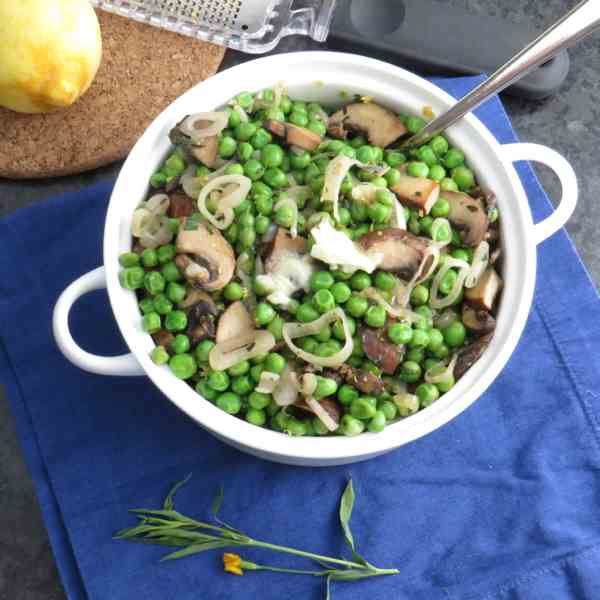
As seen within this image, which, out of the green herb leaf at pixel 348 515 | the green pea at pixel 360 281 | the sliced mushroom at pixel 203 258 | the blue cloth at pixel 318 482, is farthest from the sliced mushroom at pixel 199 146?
the green herb leaf at pixel 348 515

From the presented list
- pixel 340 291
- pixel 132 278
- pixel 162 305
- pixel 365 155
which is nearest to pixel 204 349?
pixel 162 305

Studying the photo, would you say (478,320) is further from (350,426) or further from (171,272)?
(171,272)

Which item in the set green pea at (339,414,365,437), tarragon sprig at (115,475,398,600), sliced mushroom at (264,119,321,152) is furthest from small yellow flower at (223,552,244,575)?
sliced mushroom at (264,119,321,152)

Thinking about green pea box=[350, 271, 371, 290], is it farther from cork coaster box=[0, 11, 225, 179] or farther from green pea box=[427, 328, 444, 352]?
cork coaster box=[0, 11, 225, 179]

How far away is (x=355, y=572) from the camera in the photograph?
2.47 metres

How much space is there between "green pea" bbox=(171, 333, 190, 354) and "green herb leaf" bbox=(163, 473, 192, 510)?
61 cm

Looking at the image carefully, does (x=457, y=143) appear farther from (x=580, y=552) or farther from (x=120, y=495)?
(x=120, y=495)

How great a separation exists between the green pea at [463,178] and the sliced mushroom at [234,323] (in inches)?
29.1

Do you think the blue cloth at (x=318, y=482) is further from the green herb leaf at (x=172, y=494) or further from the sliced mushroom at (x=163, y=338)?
the sliced mushroom at (x=163, y=338)

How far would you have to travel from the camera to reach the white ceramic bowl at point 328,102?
2.04m

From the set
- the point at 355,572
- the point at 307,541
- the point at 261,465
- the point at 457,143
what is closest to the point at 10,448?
the point at 261,465

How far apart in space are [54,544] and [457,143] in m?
1.82

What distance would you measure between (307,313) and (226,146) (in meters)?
0.56

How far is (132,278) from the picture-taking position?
2.12 metres
